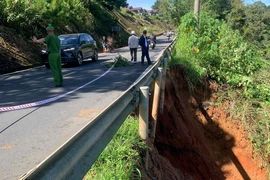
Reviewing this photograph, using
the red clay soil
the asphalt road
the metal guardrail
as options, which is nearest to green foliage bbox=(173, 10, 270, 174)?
the red clay soil

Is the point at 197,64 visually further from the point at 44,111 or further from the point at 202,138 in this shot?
the point at 44,111

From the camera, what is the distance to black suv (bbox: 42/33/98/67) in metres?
16.3

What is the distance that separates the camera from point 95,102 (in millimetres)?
8023

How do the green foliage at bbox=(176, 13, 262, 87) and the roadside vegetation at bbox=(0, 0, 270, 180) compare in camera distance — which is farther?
the green foliage at bbox=(176, 13, 262, 87)

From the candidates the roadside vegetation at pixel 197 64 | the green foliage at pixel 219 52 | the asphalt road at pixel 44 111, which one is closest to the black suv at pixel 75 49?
the roadside vegetation at pixel 197 64

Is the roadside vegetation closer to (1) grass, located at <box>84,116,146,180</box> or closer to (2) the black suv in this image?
(1) grass, located at <box>84,116,146,180</box>

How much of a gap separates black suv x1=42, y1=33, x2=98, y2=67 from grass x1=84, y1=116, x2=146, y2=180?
12.1 meters

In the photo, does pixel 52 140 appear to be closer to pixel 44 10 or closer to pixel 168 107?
pixel 168 107

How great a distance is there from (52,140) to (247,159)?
7668 millimetres

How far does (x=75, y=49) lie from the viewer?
16562 mm

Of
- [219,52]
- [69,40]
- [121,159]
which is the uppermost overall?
[69,40]

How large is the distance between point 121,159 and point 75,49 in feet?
43.3

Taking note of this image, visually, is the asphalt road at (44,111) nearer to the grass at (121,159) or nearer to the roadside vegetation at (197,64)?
the grass at (121,159)

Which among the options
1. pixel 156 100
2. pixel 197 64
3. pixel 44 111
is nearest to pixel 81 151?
pixel 156 100
